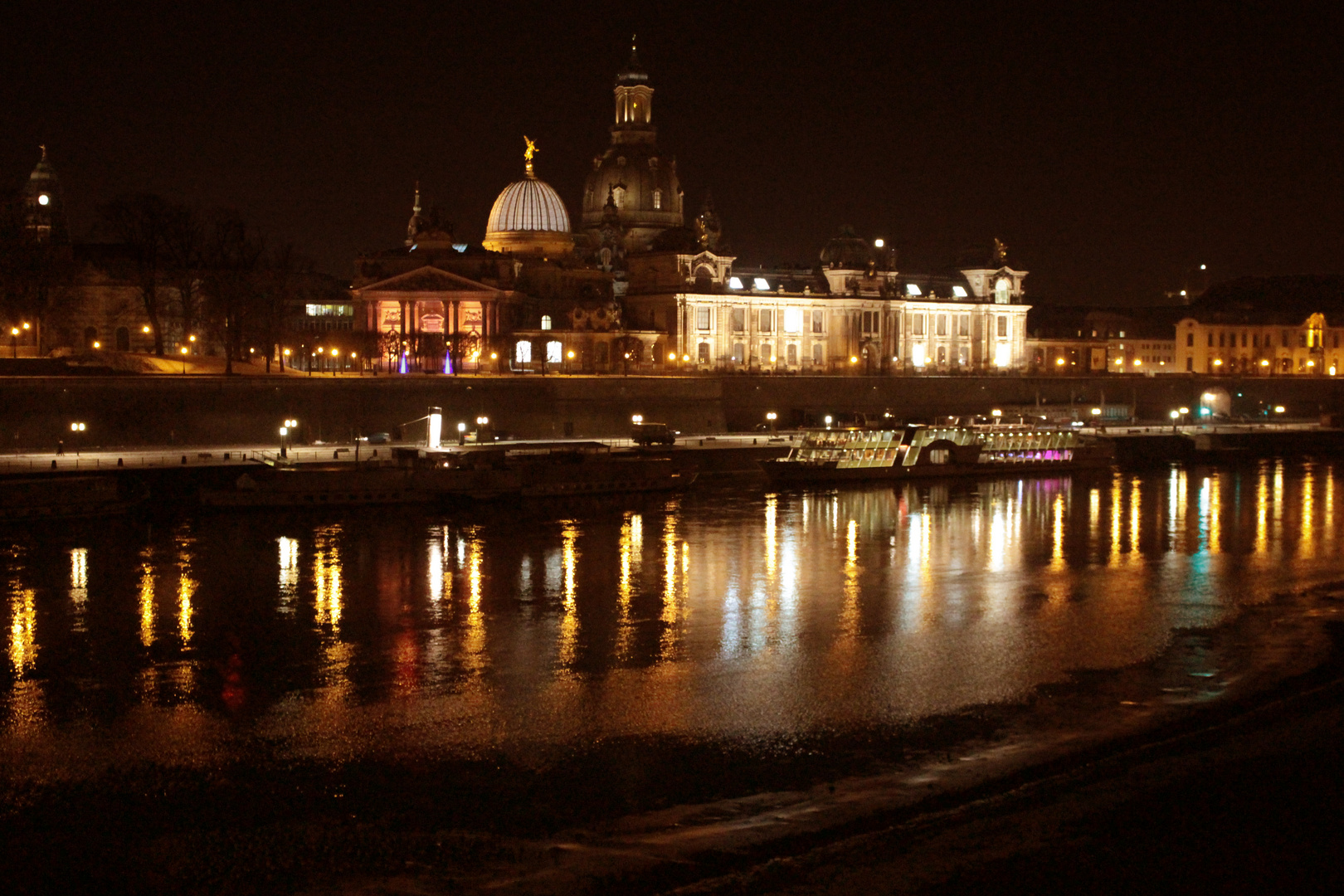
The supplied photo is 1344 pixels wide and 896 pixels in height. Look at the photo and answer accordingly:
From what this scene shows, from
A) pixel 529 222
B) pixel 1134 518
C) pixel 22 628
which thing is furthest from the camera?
pixel 529 222

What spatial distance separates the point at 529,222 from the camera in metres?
87.1

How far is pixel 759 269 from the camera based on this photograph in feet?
303

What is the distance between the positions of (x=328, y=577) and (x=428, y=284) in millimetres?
46882

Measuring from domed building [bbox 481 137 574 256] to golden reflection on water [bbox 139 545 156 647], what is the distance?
5551 cm

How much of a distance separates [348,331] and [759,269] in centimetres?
2752

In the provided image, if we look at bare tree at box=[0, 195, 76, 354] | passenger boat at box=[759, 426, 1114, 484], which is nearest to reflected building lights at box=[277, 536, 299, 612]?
passenger boat at box=[759, 426, 1114, 484]

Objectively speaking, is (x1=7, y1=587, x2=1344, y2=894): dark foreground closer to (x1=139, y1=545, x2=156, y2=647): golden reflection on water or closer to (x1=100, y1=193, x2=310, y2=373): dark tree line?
(x1=139, y1=545, x2=156, y2=647): golden reflection on water

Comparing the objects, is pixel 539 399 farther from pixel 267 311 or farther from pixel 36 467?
pixel 36 467

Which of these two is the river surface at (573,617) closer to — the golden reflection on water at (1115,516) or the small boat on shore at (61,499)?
the golden reflection on water at (1115,516)

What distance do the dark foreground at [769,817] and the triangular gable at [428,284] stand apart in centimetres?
5938

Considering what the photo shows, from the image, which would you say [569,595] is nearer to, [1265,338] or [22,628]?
[22,628]

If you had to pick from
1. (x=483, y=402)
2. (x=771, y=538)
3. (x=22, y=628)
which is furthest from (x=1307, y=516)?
(x=22, y=628)

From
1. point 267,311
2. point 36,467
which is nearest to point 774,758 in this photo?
point 36,467

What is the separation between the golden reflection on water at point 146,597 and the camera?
23.9m
